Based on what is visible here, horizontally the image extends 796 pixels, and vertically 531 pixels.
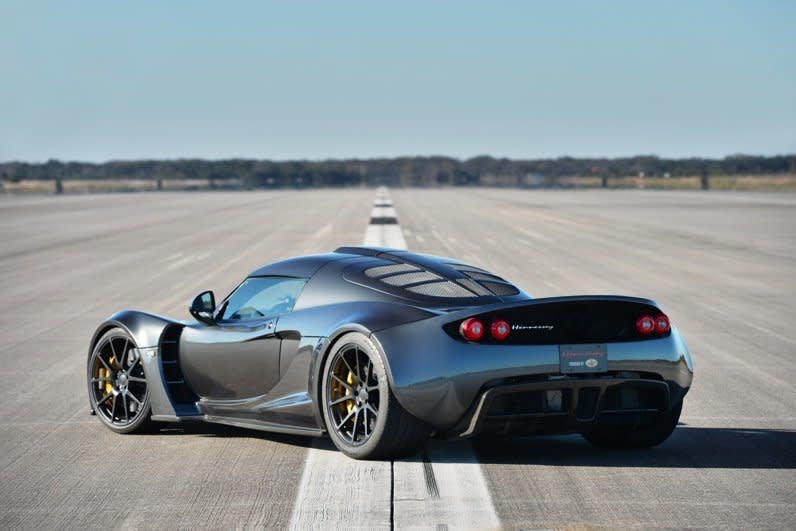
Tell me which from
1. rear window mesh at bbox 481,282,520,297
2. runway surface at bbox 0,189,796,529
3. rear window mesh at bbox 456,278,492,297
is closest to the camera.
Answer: runway surface at bbox 0,189,796,529

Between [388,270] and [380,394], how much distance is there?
1027 mm

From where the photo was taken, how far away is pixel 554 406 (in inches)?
271

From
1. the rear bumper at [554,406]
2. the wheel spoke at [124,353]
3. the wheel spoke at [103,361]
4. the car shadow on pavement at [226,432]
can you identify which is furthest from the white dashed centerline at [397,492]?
the wheel spoke at [103,361]

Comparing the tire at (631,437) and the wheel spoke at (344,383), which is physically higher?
the wheel spoke at (344,383)

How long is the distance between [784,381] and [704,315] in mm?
5391

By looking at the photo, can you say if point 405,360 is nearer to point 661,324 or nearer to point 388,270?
point 388,270

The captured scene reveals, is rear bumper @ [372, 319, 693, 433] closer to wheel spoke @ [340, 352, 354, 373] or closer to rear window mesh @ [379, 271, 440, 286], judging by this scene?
wheel spoke @ [340, 352, 354, 373]

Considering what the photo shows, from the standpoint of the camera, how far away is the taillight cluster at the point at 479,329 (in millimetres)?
6742

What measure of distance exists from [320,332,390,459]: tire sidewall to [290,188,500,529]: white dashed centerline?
0.39 feet

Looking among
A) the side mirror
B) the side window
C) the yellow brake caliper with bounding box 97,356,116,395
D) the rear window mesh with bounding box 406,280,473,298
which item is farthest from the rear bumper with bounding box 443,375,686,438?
the yellow brake caliper with bounding box 97,356,116,395

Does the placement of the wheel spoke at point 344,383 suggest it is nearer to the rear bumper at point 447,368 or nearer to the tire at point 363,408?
the tire at point 363,408

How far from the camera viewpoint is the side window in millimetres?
7777

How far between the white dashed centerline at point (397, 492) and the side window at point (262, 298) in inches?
35.7

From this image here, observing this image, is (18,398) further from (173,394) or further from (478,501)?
(478,501)
